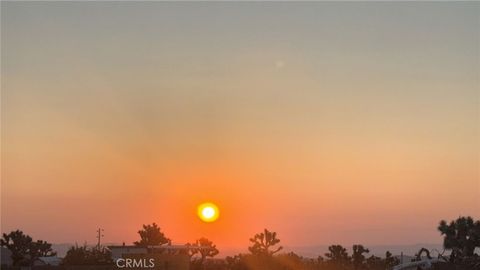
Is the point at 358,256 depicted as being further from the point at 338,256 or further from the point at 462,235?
the point at 462,235

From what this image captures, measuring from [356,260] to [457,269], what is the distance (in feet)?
96.4

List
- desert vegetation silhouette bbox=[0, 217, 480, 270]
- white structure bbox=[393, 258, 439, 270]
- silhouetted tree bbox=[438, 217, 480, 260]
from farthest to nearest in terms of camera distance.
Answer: desert vegetation silhouette bbox=[0, 217, 480, 270]
silhouetted tree bbox=[438, 217, 480, 260]
white structure bbox=[393, 258, 439, 270]

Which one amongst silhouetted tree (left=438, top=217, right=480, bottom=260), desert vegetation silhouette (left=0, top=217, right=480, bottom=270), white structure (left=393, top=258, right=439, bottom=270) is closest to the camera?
white structure (left=393, top=258, right=439, bottom=270)

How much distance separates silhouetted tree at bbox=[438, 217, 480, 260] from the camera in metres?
51.3

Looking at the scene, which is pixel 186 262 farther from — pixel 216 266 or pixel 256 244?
pixel 256 244

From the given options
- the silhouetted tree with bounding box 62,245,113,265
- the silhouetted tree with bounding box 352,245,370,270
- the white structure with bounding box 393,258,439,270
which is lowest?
the white structure with bounding box 393,258,439,270

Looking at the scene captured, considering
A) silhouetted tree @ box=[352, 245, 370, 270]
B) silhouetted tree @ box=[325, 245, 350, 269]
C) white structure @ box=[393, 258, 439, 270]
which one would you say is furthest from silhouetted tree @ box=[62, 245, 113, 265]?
white structure @ box=[393, 258, 439, 270]

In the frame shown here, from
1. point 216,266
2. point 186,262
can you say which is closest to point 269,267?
point 216,266

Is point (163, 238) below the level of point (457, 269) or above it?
above

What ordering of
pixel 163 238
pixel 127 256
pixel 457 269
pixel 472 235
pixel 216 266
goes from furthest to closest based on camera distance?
pixel 163 238 < pixel 216 266 < pixel 127 256 < pixel 472 235 < pixel 457 269

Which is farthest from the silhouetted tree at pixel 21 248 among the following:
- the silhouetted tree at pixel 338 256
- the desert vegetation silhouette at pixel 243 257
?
the silhouetted tree at pixel 338 256

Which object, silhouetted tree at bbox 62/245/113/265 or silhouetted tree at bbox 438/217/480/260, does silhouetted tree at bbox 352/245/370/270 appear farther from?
silhouetted tree at bbox 62/245/113/265

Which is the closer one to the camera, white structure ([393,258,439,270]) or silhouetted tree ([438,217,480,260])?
white structure ([393,258,439,270])

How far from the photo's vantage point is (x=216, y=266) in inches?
2635
